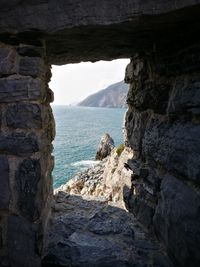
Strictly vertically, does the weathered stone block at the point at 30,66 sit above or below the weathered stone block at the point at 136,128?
above

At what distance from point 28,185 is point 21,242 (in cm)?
55

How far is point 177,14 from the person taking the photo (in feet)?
7.34

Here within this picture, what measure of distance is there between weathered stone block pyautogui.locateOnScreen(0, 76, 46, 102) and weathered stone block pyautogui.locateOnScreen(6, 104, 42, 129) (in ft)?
0.24

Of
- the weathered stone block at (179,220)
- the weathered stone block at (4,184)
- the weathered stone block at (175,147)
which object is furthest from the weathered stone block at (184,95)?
the weathered stone block at (4,184)

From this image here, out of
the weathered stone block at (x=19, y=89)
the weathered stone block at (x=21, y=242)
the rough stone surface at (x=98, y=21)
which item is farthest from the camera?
the weathered stone block at (x=21, y=242)

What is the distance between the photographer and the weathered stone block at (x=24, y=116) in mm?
2621

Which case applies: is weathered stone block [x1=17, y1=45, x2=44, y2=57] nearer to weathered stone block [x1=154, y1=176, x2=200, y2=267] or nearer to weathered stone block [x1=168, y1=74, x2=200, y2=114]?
weathered stone block [x1=168, y1=74, x2=200, y2=114]

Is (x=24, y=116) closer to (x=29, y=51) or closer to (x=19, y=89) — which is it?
(x=19, y=89)

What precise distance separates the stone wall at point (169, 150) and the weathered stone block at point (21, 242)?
124 centimetres

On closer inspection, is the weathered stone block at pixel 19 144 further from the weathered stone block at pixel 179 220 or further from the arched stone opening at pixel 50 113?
the weathered stone block at pixel 179 220

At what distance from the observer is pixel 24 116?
8.61ft

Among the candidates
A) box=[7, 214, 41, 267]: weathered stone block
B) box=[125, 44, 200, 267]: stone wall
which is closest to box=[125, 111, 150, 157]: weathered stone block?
box=[125, 44, 200, 267]: stone wall

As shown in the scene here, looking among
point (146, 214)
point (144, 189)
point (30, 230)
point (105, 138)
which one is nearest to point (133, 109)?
point (144, 189)

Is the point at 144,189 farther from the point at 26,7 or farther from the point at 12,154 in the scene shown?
the point at 26,7
